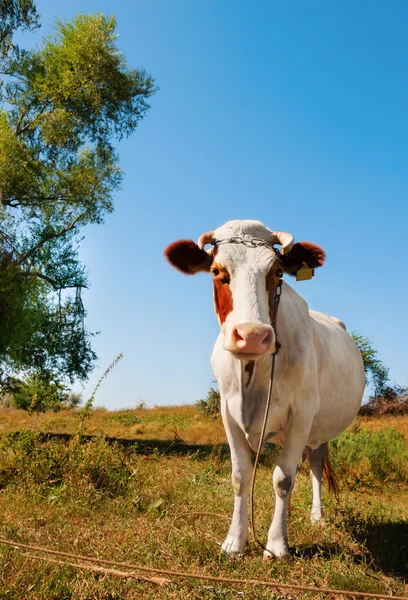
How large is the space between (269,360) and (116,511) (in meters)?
2.64

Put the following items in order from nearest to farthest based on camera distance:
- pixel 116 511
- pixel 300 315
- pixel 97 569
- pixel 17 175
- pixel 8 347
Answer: pixel 97 569
pixel 300 315
pixel 116 511
pixel 8 347
pixel 17 175

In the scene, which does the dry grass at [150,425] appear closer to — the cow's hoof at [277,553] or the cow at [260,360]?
the cow at [260,360]

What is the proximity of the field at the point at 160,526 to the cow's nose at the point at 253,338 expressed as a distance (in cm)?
153

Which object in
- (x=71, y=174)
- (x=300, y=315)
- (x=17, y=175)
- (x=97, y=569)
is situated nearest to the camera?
(x=97, y=569)

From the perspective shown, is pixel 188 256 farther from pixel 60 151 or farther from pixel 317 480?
pixel 60 151

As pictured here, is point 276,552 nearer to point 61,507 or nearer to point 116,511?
point 116,511

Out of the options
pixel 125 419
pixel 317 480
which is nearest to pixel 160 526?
pixel 317 480

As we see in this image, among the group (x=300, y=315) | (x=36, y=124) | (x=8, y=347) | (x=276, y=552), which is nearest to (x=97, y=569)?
(x=276, y=552)

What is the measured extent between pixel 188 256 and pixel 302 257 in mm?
928

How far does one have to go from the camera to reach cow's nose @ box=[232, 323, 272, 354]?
3318 mm

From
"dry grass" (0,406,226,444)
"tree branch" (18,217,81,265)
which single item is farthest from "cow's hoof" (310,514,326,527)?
"tree branch" (18,217,81,265)

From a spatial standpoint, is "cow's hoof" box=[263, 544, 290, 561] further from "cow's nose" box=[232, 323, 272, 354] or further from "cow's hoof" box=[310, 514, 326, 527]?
"cow's nose" box=[232, 323, 272, 354]

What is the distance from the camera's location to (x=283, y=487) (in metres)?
4.07

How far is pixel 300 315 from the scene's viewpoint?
15.1 feet
